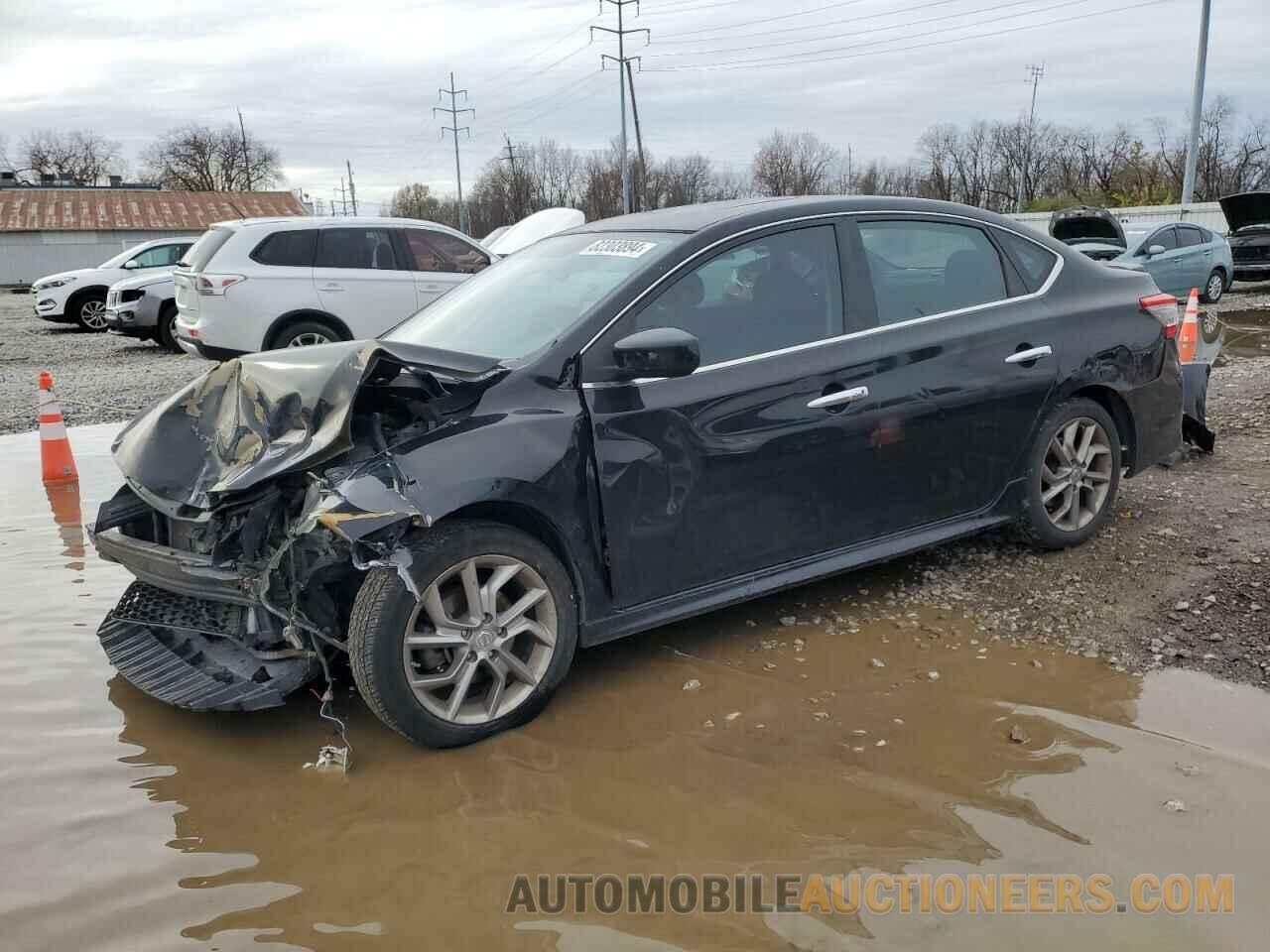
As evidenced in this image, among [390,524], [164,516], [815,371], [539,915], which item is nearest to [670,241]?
[815,371]

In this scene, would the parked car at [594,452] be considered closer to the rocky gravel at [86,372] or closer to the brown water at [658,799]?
the brown water at [658,799]

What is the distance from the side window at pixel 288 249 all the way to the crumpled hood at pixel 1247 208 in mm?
17553

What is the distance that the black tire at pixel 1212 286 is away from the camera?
18.3 m

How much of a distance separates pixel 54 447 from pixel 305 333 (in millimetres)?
4265

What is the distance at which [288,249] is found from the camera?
36.6 ft

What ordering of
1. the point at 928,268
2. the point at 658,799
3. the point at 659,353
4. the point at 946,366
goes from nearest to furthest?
1. the point at 658,799
2. the point at 659,353
3. the point at 946,366
4. the point at 928,268

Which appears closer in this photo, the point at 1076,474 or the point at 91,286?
the point at 1076,474

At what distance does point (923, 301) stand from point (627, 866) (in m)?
2.74

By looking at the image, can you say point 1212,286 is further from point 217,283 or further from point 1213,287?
point 217,283

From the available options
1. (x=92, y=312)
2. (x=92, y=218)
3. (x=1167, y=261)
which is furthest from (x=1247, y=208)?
(x=92, y=218)

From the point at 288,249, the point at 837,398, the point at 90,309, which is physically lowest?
the point at 837,398

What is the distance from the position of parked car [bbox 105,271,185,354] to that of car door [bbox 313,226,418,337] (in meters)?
5.20

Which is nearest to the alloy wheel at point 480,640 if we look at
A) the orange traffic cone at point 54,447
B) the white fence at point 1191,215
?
the orange traffic cone at point 54,447

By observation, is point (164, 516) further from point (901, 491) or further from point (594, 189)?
point (594, 189)
